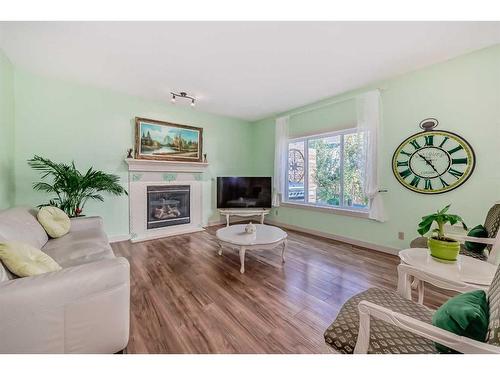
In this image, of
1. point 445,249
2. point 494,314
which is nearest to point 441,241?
point 445,249

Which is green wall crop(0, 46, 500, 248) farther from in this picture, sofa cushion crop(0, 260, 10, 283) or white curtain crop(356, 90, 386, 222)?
sofa cushion crop(0, 260, 10, 283)

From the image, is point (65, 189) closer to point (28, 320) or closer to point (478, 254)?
point (28, 320)

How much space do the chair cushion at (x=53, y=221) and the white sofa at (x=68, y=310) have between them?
0.94 metres

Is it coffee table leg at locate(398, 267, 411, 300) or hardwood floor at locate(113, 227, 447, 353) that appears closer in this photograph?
coffee table leg at locate(398, 267, 411, 300)

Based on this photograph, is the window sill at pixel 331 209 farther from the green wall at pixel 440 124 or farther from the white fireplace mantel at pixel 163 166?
the white fireplace mantel at pixel 163 166

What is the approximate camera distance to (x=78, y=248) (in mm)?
1925

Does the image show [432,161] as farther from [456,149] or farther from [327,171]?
[327,171]

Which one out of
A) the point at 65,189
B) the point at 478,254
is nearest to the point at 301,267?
the point at 478,254

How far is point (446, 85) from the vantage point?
2.58 meters

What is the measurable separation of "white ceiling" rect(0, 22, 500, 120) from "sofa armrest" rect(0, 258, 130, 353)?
7.16ft

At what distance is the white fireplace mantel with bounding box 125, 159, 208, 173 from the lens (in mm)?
3693

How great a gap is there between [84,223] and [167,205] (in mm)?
1622

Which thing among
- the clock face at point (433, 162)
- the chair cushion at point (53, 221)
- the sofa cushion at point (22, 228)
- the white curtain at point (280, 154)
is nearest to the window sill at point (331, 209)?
the white curtain at point (280, 154)

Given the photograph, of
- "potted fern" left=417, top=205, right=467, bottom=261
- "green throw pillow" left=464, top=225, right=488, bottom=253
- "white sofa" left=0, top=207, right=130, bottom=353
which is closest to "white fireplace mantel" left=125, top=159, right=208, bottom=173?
"white sofa" left=0, top=207, right=130, bottom=353
